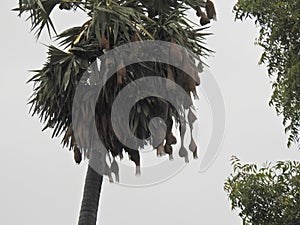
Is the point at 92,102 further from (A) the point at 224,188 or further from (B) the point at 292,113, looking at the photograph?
(B) the point at 292,113

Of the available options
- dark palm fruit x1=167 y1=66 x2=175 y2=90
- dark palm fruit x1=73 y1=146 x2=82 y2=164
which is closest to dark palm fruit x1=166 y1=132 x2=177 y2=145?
dark palm fruit x1=167 y1=66 x2=175 y2=90

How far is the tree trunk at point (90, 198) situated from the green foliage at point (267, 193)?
7.15ft

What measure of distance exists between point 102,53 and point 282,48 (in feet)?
9.29

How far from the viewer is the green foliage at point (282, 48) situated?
9.14 m

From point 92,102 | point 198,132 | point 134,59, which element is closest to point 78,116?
point 92,102

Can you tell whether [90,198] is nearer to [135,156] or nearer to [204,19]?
[135,156]

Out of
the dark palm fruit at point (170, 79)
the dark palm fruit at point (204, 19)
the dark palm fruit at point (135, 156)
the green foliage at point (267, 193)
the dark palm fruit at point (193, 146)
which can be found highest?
the dark palm fruit at point (204, 19)

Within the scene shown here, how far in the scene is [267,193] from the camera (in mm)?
9477

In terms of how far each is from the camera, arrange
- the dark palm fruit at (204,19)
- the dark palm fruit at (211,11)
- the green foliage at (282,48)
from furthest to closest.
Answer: the dark palm fruit at (204,19) → the dark palm fruit at (211,11) → the green foliage at (282,48)

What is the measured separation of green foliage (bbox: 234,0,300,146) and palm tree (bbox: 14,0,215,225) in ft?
5.02

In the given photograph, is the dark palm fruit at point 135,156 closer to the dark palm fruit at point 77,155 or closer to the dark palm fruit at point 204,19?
the dark palm fruit at point 77,155

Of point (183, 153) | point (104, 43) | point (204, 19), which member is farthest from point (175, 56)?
point (183, 153)

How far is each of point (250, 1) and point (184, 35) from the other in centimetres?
209

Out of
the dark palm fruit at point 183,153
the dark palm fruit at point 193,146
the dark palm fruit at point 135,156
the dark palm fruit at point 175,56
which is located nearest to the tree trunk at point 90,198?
the dark palm fruit at point 135,156
